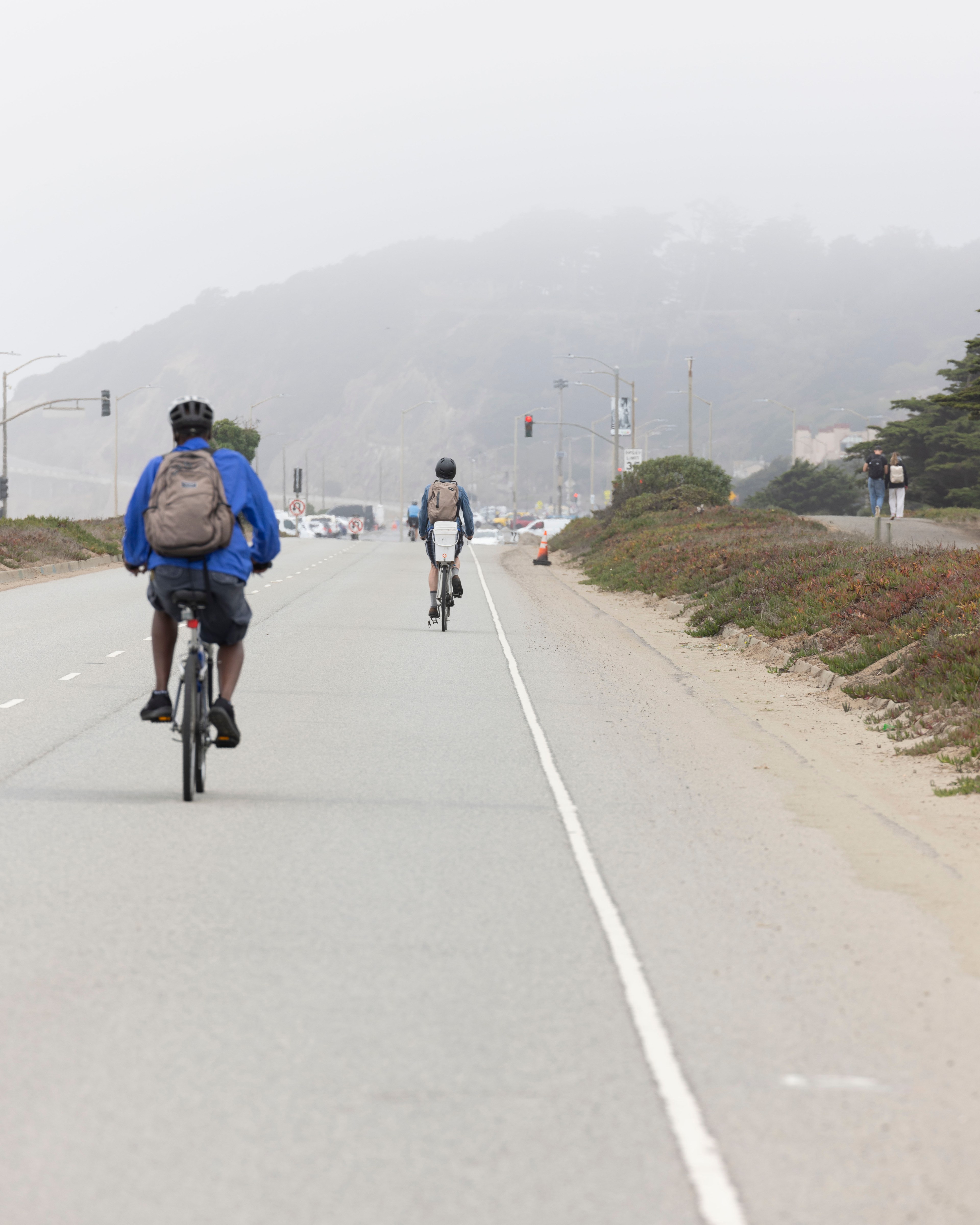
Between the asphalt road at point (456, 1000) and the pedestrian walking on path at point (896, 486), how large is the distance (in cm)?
2746

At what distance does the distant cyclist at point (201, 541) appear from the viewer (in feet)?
25.3

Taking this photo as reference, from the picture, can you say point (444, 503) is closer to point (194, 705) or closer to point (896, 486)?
point (194, 705)

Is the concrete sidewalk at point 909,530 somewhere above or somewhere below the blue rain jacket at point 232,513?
below

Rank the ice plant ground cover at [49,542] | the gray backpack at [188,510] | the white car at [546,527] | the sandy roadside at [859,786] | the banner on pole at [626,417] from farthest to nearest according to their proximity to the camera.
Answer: the white car at [546,527] → the banner on pole at [626,417] → the ice plant ground cover at [49,542] → the gray backpack at [188,510] → the sandy roadside at [859,786]

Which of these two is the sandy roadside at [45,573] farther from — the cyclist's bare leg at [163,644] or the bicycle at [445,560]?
the cyclist's bare leg at [163,644]

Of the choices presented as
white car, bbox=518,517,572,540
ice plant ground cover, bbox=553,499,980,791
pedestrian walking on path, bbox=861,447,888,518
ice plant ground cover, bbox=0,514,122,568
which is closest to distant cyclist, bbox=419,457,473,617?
ice plant ground cover, bbox=553,499,980,791

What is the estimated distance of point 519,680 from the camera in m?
14.8

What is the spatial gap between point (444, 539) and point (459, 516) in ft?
1.54

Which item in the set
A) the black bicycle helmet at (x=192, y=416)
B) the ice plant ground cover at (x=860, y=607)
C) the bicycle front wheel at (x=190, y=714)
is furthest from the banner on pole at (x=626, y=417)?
the bicycle front wheel at (x=190, y=714)

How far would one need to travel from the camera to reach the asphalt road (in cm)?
369

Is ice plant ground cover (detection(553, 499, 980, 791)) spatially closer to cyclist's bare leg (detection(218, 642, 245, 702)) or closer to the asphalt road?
the asphalt road

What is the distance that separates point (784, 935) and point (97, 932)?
2761 millimetres

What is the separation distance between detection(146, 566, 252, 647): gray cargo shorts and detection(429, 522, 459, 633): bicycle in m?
10.5

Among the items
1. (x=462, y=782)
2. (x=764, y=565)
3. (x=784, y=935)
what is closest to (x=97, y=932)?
(x=784, y=935)
